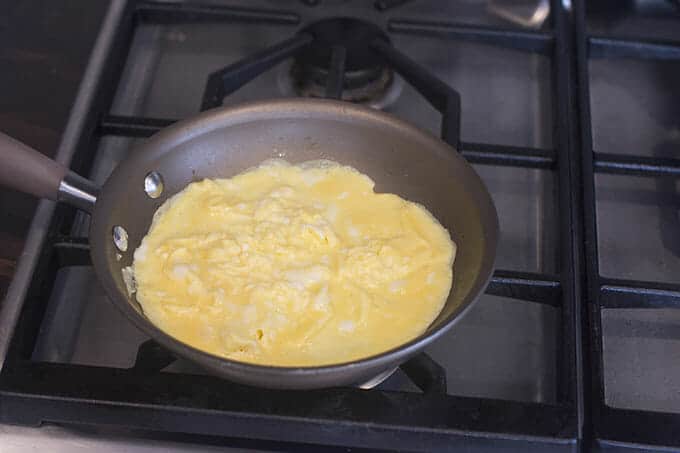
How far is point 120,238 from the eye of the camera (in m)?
0.73

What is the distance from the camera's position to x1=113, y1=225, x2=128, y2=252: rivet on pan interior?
0.72 m

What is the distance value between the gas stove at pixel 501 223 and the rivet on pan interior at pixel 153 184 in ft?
0.27

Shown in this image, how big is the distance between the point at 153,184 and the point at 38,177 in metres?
0.11

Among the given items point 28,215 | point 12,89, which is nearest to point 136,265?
point 28,215

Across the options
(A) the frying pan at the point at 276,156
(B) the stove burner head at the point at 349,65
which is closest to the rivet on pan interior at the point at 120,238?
(A) the frying pan at the point at 276,156

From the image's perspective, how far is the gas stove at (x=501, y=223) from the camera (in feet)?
2.13

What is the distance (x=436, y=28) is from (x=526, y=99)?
0.14 m

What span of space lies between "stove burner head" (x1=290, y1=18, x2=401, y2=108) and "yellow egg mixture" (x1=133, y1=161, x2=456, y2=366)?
182 mm

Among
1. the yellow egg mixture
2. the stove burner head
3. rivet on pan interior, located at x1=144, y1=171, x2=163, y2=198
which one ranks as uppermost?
the stove burner head

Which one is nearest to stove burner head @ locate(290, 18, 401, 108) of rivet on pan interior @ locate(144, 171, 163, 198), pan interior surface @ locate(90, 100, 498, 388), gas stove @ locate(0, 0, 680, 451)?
gas stove @ locate(0, 0, 680, 451)

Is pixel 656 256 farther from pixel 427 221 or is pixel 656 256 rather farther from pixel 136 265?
pixel 136 265

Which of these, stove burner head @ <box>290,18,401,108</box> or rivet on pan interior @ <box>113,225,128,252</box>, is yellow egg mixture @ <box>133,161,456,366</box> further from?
stove burner head @ <box>290,18,401,108</box>

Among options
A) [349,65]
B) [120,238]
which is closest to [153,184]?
[120,238]

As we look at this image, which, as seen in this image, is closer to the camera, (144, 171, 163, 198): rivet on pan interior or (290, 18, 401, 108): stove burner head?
(144, 171, 163, 198): rivet on pan interior
